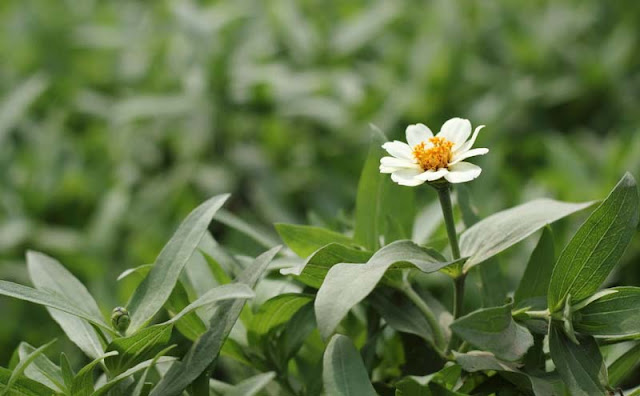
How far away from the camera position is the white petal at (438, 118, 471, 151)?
0.87 metres

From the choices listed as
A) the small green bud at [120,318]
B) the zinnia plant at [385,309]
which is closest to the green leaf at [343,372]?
the zinnia plant at [385,309]

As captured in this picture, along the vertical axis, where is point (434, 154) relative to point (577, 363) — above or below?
above

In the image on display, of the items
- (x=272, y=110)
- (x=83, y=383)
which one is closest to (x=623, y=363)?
(x=83, y=383)

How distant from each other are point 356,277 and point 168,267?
220 millimetres

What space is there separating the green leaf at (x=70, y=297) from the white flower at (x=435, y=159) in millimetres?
346

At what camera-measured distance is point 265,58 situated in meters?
2.35

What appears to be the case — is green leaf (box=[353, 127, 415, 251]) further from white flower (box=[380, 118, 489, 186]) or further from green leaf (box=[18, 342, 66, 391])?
green leaf (box=[18, 342, 66, 391])

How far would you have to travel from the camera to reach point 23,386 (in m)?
0.84

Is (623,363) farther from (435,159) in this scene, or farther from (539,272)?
(435,159)

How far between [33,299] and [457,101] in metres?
1.69

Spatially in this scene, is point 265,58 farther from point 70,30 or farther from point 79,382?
point 79,382

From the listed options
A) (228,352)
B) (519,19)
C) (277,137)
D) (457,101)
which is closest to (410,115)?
(457,101)

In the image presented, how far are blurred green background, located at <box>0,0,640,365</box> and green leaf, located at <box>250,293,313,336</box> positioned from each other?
86cm

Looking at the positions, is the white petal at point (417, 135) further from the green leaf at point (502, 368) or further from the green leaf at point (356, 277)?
the green leaf at point (502, 368)
